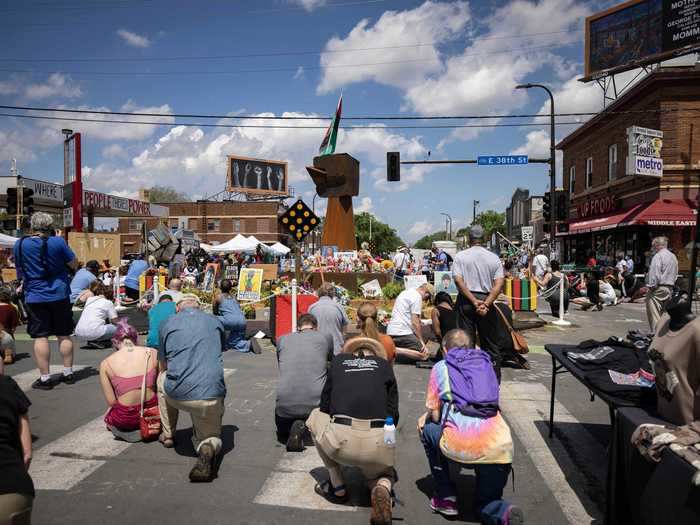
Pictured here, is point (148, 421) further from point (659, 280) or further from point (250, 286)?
point (659, 280)

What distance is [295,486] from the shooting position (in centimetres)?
412

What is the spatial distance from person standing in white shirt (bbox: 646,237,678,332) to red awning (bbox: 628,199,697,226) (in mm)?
13296

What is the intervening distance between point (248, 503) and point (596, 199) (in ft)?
99.4

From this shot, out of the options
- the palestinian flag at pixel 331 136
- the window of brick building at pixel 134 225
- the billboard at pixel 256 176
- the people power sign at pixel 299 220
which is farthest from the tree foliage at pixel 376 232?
the people power sign at pixel 299 220

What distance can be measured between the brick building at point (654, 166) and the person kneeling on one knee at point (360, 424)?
20.1m

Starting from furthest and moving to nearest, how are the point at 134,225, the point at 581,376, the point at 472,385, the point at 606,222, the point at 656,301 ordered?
the point at 134,225, the point at 606,222, the point at 656,301, the point at 581,376, the point at 472,385

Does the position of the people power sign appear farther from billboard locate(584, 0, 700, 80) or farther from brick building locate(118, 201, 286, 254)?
brick building locate(118, 201, 286, 254)

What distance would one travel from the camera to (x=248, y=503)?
12.6 feet

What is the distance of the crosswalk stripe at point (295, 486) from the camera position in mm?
3828

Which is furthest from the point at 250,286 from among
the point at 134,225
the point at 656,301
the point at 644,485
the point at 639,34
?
the point at 134,225

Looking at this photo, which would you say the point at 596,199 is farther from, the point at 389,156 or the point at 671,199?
the point at 389,156

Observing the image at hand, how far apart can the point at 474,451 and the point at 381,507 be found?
28.1 inches

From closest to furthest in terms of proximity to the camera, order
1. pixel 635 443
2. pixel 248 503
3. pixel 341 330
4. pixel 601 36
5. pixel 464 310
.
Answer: pixel 635 443
pixel 248 503
pixel 464 310
pixel 341 330
pixel 601 36

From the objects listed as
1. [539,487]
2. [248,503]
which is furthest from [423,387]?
[248,503]
